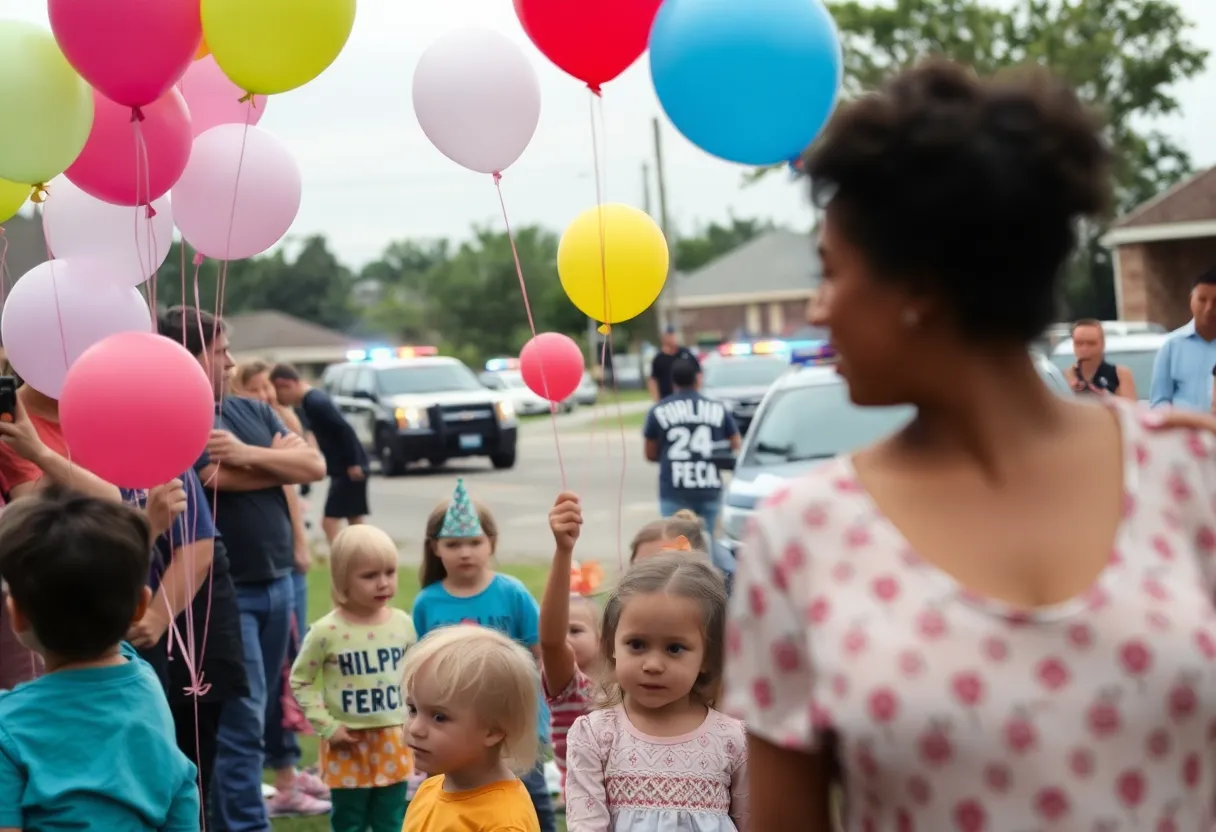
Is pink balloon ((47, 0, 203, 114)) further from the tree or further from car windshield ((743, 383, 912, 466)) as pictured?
the tree

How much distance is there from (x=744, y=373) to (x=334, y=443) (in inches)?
572

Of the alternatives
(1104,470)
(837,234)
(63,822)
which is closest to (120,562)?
(63,822)

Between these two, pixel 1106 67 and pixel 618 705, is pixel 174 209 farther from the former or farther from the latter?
pixel 1106 67

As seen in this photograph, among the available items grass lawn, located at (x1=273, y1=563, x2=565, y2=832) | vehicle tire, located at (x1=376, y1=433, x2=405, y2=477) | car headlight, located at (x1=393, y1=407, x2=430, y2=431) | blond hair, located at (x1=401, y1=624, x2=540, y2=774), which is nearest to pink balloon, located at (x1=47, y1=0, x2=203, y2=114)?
blond hair, located at (x1=401, y1=624, x2=540, y2=774)

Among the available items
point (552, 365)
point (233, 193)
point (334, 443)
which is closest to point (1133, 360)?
point (334, 443)

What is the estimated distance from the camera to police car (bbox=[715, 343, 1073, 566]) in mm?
8328

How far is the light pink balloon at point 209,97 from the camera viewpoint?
520 cm

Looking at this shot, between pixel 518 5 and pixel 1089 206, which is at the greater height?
pixel 518 5

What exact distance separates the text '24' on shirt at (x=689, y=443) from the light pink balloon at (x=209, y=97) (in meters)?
4.68

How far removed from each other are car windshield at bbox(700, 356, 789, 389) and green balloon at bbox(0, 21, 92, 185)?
18771 millimetres

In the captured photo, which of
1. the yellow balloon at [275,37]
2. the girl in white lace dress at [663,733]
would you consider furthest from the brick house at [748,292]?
the girl in white lace dress at [663,733]

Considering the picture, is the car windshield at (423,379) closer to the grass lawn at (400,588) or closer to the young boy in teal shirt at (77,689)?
the grass lawn at (400,588)

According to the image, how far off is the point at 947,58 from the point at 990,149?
0.24 meters

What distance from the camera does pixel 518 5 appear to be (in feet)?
14.9
